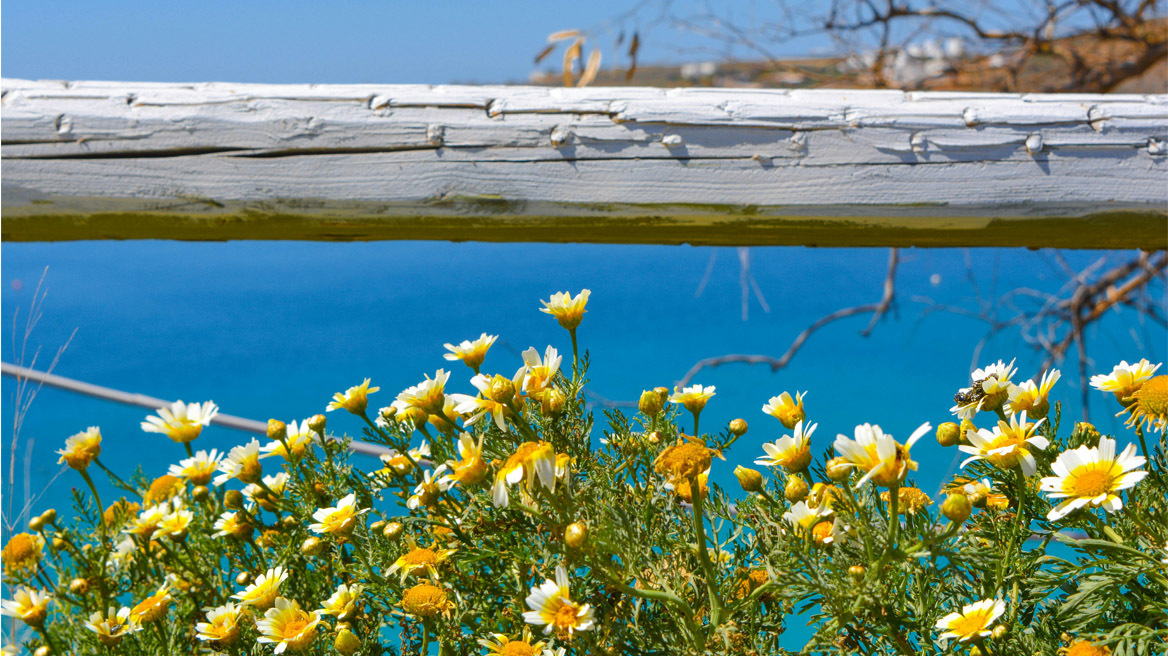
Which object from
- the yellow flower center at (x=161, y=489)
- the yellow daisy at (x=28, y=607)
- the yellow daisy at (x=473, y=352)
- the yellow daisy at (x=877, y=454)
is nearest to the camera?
the yellow daisy at (x=877, y=454)

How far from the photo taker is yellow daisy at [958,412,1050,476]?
1.91 ft

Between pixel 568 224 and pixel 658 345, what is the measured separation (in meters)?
2.18

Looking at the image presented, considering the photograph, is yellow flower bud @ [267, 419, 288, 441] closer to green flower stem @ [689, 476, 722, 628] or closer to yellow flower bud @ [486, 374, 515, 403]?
yellow flower bud @ [486, 374, 515, 403]

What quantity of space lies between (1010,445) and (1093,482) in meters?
0.06

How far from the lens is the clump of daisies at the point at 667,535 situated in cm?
57

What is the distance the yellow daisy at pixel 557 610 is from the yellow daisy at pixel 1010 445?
0.32 m

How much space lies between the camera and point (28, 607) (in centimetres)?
87

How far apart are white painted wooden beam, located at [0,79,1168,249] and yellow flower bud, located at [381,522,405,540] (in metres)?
0.44

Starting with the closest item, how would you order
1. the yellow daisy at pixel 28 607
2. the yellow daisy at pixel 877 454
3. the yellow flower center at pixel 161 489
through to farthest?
the yellow daisy at pixel 877 454 < the yellow daisy at pixel 28 607 < the yellow flower center at pixel 161 489

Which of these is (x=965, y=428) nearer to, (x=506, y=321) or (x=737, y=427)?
(x=737, y=427)

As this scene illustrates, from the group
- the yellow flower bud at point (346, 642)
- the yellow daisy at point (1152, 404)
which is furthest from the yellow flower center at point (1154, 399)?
the yellow flower bud at point (346, 642)

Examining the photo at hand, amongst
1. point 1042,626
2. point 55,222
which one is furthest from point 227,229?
point 1042,626

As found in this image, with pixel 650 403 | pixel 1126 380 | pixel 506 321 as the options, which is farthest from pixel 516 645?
pixel 506 321

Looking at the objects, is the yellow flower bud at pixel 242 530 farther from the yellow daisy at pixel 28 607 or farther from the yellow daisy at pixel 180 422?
the yellow daisy at pixel 28 607
